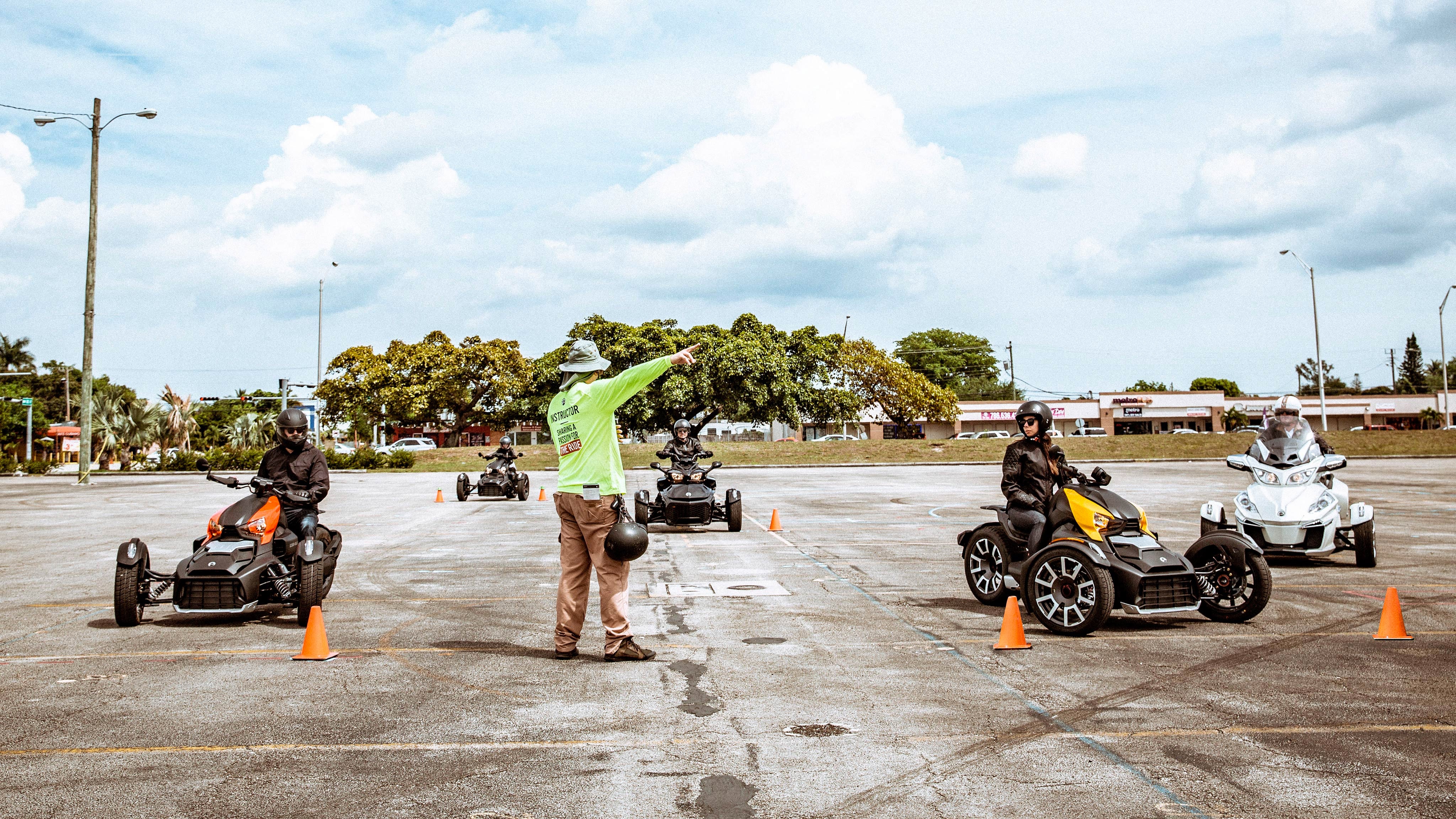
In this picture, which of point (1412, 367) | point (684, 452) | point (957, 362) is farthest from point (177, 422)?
point (1412, 367)

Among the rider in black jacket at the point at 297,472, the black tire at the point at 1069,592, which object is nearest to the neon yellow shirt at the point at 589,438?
the rider in black jacket at the point at 297,472

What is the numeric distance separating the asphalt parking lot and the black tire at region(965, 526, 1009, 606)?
0.49 m

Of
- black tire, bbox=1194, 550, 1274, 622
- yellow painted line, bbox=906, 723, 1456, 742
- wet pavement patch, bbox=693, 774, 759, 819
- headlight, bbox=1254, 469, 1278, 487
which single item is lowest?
yellow painted line, bbox=906, 723, 1456, 742

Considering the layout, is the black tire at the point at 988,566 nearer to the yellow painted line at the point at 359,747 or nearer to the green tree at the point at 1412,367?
the yellow painted line at the point at 359,747

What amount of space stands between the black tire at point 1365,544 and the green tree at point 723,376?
44.1 m

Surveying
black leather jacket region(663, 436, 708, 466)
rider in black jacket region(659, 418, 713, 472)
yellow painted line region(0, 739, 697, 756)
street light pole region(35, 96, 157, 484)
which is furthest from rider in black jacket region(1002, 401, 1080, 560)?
street light pole region(35, 96, 157, 484)

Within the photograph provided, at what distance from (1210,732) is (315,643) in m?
5.52

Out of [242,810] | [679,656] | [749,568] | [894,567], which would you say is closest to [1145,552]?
[679,656]

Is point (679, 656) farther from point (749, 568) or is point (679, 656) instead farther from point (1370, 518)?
point (1370, 518)

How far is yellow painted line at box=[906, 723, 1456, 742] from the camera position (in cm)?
507

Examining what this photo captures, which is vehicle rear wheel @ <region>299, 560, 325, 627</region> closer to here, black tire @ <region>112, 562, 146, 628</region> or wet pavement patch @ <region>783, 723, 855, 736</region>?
black tire @ <region>112, 562, 146, 628</region>

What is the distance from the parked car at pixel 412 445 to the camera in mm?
62688

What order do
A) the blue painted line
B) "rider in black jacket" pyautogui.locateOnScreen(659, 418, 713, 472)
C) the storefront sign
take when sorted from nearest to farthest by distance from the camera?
the blue painted line
"rider in black jacket" pyautogui.locateOnScreen(659, 418, 713, 472)
the storefront sign

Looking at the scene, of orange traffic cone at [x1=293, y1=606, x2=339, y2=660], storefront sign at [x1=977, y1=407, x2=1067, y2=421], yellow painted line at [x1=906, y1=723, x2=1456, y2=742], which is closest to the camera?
yellow painted line at [x1=906, y1=723, x2=1456, y2=742]
